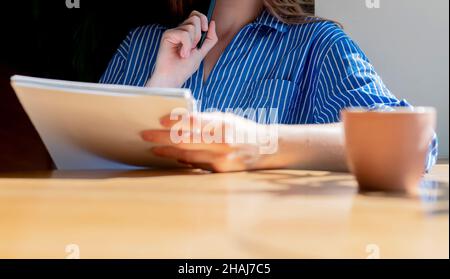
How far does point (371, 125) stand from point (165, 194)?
8.6 inches

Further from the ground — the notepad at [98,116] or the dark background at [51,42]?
the dark background at [51,42]

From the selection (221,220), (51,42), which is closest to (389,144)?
(221,220)

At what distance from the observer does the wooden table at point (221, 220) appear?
13.7 inches

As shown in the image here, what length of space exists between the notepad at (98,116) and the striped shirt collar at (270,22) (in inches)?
29.5

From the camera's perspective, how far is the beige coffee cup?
514 millimetres

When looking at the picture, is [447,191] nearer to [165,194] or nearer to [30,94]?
[165,194]

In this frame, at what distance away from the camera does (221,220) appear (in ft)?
1.42

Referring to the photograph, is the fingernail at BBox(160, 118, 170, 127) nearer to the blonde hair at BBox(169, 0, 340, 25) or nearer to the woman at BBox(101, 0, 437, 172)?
the woman at BBox(101, 0, 437, 172)

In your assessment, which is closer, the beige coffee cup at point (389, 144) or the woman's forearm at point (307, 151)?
the beige coffee cup at point (389, 144)

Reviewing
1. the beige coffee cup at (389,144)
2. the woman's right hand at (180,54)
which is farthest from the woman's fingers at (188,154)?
the woman's right hand at (180,54)

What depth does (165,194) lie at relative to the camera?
58 cm

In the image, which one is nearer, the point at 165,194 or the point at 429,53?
the point at 165,194

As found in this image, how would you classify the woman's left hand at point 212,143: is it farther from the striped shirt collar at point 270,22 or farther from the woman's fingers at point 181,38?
the striped shirt collar at point 270,22

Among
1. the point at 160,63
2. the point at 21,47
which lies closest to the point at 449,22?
the point at 160,63
